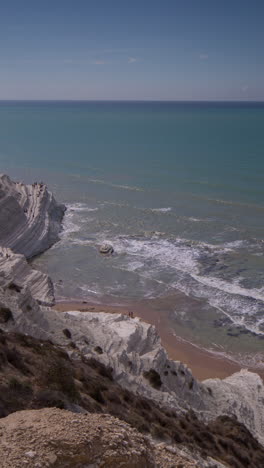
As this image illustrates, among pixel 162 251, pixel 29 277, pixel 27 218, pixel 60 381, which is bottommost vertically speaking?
pixel 162 251

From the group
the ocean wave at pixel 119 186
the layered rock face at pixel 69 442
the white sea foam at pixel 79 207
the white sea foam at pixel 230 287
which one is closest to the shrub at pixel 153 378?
the layered rock face at pixel 69 442

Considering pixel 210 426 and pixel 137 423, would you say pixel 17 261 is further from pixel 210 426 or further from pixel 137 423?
pixel 137 423

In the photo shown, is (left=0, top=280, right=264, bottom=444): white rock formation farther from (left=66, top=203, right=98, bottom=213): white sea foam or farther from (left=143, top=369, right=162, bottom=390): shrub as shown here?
(left=66, top=203, right=98, bottom=213): white sea foam

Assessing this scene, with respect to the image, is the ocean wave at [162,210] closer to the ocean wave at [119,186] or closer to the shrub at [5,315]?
the ocean wave at [119,186]

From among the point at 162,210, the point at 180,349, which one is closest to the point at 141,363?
the point at 180,349

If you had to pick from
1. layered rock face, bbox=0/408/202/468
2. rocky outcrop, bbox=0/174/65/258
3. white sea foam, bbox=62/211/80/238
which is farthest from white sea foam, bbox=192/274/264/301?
layered rock face, bbox=0/408/202/468

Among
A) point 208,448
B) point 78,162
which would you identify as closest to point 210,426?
point 208,448

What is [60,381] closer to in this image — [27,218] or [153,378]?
[153,378]
